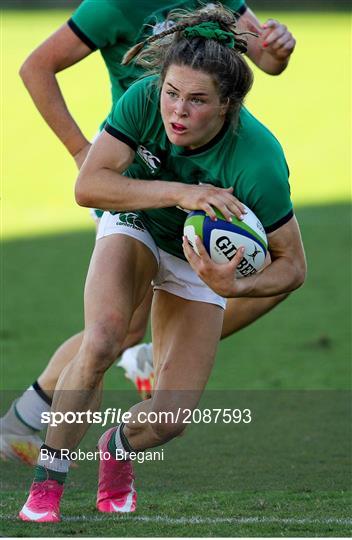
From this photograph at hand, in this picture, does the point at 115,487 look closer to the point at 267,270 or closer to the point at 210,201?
the point at 267,270

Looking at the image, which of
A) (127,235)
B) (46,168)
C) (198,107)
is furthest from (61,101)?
(46,168)

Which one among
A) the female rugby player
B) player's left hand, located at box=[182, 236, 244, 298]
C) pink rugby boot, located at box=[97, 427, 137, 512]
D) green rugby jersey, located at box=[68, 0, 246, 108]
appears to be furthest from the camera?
green rugby jersey, located at box=[68, 0, 246, 108]

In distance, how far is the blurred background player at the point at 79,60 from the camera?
5746mm

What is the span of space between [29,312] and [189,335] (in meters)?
4.41

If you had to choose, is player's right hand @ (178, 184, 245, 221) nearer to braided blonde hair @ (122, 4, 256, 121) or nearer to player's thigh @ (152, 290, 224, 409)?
braided blonde hair @ (122, 4, 256, 121)

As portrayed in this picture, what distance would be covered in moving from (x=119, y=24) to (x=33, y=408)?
1902 mm

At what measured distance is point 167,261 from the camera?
520cm

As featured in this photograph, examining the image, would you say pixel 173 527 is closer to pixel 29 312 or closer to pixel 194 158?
pixel 194 158

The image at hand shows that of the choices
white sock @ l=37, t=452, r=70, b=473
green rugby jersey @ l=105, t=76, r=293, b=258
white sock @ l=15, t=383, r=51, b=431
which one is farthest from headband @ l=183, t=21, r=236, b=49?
white sock @ l=15, t=383, r=51, b=431

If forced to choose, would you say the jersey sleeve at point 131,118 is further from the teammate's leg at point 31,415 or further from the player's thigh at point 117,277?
the teammate's leg at point 31,415

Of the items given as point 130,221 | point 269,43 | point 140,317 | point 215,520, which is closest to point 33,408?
point 140,317

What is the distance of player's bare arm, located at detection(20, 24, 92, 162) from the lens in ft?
19.5

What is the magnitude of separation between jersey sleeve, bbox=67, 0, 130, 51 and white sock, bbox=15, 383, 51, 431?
5.61ft

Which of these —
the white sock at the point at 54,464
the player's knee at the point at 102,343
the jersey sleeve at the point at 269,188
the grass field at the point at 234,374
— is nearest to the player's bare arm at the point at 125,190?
the jersey sleeve at the point at 269,188
